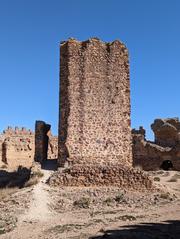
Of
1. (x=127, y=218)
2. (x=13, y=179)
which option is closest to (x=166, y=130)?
(x=13, y=179)

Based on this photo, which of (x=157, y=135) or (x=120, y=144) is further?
(x=157, y=135)

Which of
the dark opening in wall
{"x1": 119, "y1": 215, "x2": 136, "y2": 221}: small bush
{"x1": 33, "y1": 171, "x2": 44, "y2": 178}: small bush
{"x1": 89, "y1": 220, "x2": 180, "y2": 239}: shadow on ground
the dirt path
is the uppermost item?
the dark opening in wall

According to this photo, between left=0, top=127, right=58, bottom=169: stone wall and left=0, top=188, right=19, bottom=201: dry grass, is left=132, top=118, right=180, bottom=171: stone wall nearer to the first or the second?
left=0, top=127, right=58, bottom=169: stone wall

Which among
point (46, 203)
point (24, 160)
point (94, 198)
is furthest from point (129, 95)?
point (24, 160)

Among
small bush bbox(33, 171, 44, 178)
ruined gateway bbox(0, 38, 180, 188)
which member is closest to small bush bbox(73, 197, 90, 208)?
small bush bbox(33, 171, 44, 178)

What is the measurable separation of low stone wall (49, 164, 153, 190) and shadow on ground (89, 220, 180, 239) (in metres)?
5.80

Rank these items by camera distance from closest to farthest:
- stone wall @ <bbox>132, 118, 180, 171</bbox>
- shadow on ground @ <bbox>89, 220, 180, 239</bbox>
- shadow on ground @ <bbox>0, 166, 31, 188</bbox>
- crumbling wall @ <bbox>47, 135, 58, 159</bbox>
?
1. shadow on ground @ <bbox>89, 220, 180, 239</bbox>
2. shadow on ground @ <bbox>0, 166, 31, 188</bbox>
3. crumbling wall @ <bbox>47, 135, 58, 159</bbox>
4. stone wall @ <bbox>132, 118, 180, 171</bbox>

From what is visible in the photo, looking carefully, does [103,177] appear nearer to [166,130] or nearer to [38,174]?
[38,174]

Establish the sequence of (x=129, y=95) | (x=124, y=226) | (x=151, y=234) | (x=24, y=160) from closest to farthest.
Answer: (x=151, y=234)
(x=124, y=226)
(x=129, y=95)
(x=24, y=160)

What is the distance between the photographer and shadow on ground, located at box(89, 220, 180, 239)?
10.5 m

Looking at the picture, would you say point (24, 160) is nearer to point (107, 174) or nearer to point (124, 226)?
point (107, 174)

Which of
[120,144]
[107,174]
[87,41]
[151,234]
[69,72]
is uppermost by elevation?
[87,41]

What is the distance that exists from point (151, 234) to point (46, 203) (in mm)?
5608

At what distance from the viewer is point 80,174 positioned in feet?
60.5
